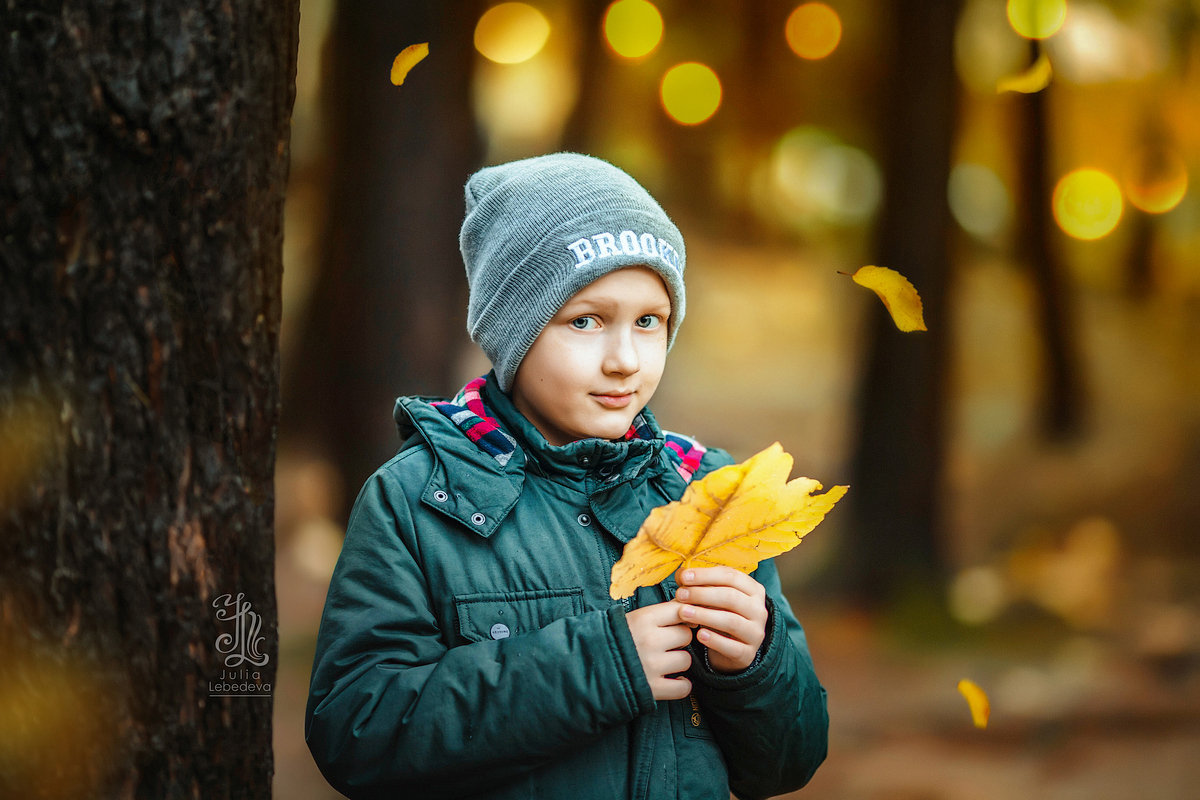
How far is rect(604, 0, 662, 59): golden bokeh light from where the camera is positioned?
24.1 feet

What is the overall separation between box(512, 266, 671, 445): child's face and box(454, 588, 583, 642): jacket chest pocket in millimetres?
271

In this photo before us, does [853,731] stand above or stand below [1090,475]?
below

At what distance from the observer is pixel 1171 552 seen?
23.2ft

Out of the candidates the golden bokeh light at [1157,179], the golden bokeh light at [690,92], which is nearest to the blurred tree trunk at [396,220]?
the golden bokeh light at [690,92]

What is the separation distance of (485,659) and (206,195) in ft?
2.59

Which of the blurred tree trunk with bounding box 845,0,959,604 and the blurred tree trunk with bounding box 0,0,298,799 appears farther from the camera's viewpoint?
the blurred tree trunk with bounding box 845,0,959,604

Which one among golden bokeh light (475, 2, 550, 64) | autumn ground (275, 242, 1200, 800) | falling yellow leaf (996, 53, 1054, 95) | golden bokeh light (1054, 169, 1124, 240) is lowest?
autumn ground (275, 242, 1200, 800)

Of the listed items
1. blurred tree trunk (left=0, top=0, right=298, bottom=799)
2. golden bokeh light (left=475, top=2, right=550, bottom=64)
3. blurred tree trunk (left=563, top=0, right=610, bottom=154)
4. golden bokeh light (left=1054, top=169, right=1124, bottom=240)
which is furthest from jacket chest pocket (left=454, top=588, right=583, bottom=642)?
golden bokeh light (left=1054, top=169, right=1124, bottom=240)

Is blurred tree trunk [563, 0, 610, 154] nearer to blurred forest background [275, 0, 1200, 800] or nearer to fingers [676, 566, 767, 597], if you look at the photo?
blurred forest background [275, 0, 1200, 800]

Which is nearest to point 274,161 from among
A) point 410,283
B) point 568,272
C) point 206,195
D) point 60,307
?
point 206,195

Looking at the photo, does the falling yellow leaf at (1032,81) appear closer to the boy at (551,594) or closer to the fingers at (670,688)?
the boy at (551,594)

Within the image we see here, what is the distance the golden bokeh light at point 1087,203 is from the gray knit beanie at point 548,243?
7.10 meters

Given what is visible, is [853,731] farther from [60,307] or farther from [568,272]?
[60,307]

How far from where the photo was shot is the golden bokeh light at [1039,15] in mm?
6340
